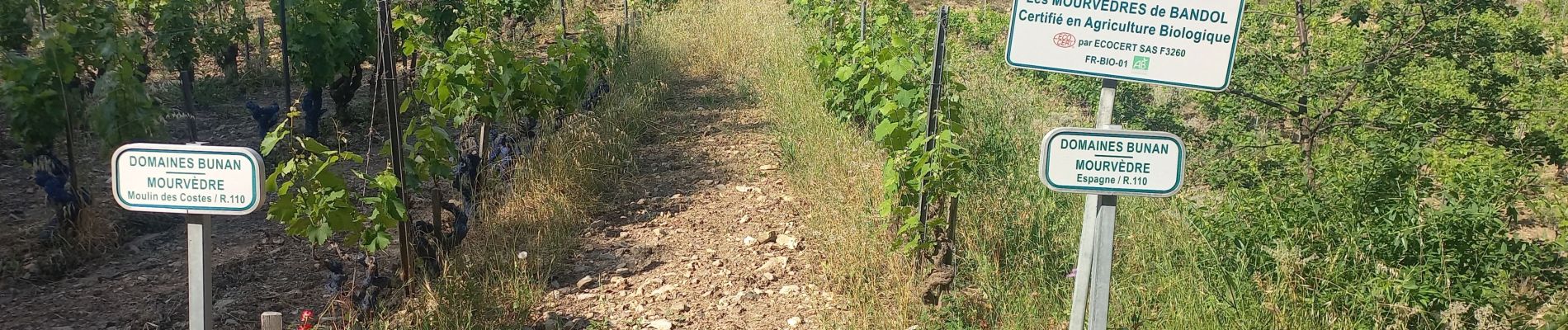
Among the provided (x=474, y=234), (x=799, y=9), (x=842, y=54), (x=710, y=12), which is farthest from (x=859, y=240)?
(x=710, y=12)

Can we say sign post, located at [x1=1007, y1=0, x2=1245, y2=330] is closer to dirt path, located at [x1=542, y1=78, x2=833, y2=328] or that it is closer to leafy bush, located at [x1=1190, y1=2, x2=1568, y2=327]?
leafy bush, located at [x1=1190, y1=2, x2=1568, y2=327]

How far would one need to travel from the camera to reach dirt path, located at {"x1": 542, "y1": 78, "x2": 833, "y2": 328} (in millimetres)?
3625

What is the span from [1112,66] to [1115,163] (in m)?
0.21

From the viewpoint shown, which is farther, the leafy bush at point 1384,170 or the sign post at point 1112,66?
the leafy bush at point 1384,170

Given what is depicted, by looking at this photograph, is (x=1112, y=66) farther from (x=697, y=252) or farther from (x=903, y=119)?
(x=697, y=252)

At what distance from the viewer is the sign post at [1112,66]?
6.60ft

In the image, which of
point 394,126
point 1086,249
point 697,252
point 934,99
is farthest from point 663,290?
point 1086,249

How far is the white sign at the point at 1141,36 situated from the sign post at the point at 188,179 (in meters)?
1.58

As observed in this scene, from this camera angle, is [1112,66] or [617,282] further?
[617,282]

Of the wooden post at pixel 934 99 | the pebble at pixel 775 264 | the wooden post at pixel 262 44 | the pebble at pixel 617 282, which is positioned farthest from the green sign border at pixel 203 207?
the wooden post at pixel 262 44

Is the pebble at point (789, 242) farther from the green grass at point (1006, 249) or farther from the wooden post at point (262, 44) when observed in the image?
the wooden post at point (262, 44)

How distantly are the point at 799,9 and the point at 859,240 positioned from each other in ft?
22.1

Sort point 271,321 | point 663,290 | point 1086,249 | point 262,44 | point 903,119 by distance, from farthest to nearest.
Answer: point 262,44, point 903,119, point 663,290, point 271,321, point 1086,249

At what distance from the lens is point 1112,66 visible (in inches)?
81.5
